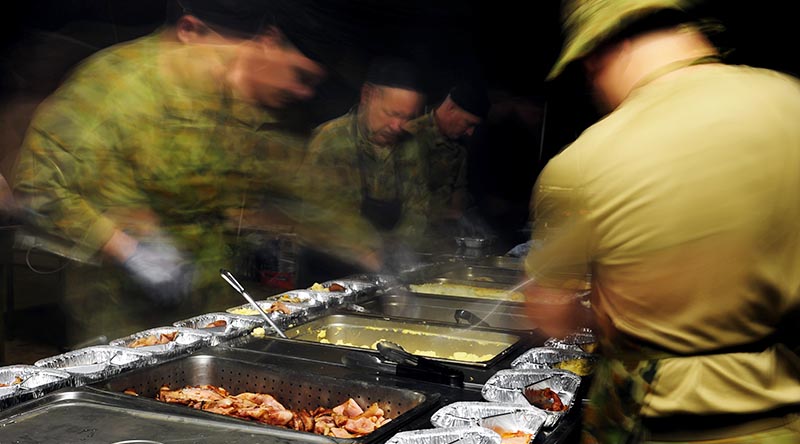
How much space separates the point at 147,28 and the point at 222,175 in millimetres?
2504

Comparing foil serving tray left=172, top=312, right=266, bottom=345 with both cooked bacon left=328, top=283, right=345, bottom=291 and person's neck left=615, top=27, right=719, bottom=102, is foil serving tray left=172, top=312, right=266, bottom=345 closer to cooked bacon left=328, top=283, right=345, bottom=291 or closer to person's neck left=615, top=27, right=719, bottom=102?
cooked bacon left=328, top=283, right=345, bottom=291

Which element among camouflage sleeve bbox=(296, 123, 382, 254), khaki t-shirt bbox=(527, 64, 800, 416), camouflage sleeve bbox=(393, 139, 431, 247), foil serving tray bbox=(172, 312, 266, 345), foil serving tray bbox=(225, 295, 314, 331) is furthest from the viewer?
camouflage sleeve bbox=(393, 139, 431, 247)

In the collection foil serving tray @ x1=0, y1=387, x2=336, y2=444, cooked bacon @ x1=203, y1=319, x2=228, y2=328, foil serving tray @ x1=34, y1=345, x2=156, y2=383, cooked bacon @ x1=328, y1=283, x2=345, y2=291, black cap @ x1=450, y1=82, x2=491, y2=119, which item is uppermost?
black cap @ x1=450, y1=82, x2=491, y2=119

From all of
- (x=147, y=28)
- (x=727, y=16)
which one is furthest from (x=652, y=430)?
(x=147, y=28)

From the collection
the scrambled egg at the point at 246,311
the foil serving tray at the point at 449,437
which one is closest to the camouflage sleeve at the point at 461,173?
the scrambled egg at the point at 246,311

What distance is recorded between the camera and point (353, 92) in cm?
705

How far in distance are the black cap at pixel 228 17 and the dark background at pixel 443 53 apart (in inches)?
70.0

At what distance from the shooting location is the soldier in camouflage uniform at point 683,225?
44.3 inches

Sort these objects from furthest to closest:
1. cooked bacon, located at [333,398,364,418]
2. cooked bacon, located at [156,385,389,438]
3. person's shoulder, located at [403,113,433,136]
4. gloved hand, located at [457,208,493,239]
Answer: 1. gloved hand, located at [457,208,493,239]
2. person's shoulder, located at [403,113,433,136]
3. cooked bacon, located at [333,398,364,418]
4. cooked bacon, located at [156,385,389,438]

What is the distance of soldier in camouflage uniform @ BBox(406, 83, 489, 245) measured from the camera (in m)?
5.59

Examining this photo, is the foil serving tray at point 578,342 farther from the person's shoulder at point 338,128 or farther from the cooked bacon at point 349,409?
the person's shoulder at point 338,128

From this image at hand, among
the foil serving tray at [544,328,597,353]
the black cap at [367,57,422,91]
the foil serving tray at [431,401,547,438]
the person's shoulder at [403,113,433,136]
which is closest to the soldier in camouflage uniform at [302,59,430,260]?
the black cap at [367,57,422,91]

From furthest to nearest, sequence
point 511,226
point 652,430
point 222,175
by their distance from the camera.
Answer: point 511,226, point 222,175, point 652,430

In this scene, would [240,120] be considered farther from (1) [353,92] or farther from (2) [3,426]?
(1) [353,92]
